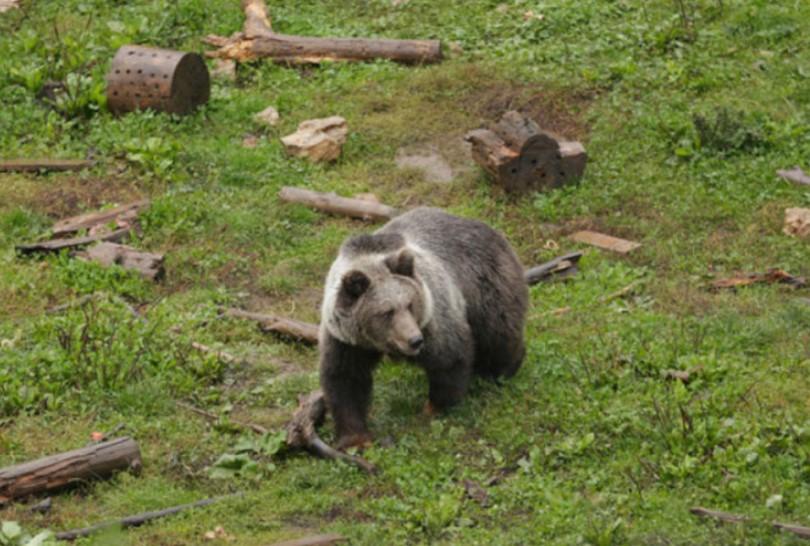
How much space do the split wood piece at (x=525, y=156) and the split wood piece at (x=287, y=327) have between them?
9.61 feet

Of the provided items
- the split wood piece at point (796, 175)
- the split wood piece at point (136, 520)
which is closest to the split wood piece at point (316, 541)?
the split wood piece at point (136, 520)

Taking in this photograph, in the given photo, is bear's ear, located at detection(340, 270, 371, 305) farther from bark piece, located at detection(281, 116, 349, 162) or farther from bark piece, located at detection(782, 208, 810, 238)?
bark piece, located at detection(281, 116, 349, 162)

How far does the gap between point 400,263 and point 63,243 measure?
4.37 m

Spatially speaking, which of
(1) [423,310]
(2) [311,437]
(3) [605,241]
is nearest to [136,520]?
(2) [311,437]

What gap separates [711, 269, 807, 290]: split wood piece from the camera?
444 inches

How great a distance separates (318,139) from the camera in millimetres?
14070

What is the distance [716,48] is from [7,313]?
26.1ft

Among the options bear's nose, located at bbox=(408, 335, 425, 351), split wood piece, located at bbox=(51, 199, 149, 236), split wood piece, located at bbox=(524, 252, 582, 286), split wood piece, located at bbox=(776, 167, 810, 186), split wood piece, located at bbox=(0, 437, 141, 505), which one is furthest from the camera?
split wood piece, located at bbox=(776, 167, 810, 186)

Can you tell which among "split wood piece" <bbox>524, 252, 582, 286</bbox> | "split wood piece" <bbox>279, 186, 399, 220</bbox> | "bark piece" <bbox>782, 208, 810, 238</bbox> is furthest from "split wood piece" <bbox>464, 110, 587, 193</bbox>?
"bark piece" <bbox>782, 208, 810, 238</bbox>

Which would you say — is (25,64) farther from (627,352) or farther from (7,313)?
(627,352)

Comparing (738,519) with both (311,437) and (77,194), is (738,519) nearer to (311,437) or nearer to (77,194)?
(311,437)

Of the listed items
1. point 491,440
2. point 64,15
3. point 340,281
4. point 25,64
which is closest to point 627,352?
point 491,440

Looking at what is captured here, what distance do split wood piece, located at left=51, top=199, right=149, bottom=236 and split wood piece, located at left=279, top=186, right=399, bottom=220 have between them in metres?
1.29

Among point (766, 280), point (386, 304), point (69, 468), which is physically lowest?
point (766, 280)
